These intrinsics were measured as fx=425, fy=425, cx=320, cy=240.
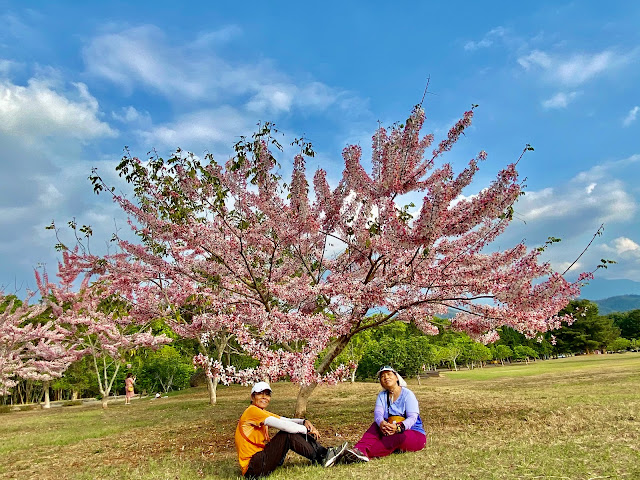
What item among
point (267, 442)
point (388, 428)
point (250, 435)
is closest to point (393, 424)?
point (388, 428)

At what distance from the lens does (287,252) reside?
11.5 metres

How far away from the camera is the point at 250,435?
562 centimetres

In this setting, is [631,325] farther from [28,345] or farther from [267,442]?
[267,442]

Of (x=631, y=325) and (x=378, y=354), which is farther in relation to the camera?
(x=631, y=325)

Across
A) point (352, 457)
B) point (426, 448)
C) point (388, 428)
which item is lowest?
point (426, 448)

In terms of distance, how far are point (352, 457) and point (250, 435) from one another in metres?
1.45

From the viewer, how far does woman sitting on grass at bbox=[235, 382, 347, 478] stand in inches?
216

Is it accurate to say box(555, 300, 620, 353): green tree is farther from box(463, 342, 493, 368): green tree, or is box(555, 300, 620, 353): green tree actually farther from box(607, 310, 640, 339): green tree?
box(607, 310, 640, 339): green tree

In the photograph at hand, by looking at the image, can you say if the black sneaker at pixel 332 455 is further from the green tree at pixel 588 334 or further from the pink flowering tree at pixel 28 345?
the green tree at pixel 588 334

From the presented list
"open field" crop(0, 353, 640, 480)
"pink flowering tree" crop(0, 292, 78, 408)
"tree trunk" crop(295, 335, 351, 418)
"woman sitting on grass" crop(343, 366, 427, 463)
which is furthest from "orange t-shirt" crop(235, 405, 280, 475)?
"pink flowering tree" crop(0, 292, 78, 408)

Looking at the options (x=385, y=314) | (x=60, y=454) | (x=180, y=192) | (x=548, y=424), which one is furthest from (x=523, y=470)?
(x=60, y=454)

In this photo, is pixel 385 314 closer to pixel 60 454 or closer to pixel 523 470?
pixel 523 470

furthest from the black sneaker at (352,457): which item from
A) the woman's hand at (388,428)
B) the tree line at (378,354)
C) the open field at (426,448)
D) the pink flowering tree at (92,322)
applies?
the pink flowering tree at (92,322)

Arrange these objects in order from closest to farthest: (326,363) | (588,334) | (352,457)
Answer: (352,457), (326,363), (588,334)
